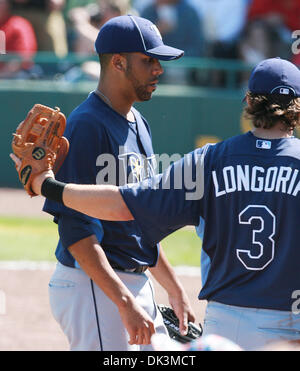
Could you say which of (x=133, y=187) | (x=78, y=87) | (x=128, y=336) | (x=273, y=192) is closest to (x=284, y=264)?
(x=273, y=192)

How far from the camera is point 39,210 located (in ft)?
35.6

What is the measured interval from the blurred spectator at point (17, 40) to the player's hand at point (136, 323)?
8.85m

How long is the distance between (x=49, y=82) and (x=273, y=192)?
9607 millimetres

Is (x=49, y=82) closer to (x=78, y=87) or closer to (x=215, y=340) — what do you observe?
(x=78, y=87)

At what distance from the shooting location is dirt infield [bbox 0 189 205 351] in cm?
560

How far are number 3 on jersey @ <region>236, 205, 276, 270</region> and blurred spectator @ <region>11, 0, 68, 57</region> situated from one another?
9450mm

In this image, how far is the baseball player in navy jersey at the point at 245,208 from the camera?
9.70 feet

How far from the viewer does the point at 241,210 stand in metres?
2.97

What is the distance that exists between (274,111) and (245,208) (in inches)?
16.5
